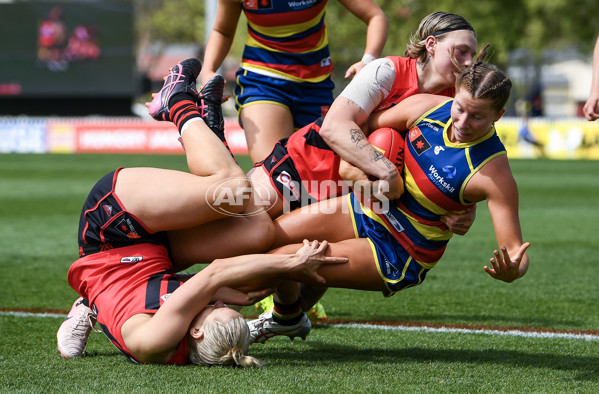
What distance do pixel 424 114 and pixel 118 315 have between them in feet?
6.47

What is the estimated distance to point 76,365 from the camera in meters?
4.62

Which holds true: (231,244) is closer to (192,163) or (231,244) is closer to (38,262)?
(192,163)

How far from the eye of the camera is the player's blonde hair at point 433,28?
15.7ft

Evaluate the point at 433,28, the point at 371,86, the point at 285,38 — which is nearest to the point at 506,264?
the point at 371,86

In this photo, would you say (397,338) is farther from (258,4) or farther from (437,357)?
(258,4)

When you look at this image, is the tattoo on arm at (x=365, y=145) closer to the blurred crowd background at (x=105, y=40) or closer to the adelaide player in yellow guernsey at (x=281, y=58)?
the adelaide player in yellow guernsey at (x=281, y=58)

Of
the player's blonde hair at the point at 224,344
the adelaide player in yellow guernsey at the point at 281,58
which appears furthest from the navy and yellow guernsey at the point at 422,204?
the adelaide player in yellow guernsey at the point at 281,58

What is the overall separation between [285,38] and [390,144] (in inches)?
74.1

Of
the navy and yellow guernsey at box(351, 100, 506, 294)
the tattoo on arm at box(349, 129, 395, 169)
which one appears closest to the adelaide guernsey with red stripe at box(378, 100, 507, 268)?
the navy and yellow guernsey at box(351, 100, 506, 294)

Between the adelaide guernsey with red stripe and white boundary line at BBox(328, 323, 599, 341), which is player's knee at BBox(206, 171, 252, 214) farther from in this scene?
white boundary line at BBox(328, 323, 599, 341)

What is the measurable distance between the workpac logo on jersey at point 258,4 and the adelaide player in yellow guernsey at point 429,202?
168cm

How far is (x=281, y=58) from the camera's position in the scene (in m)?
6.23

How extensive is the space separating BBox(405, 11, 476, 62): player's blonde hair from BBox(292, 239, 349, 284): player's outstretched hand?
125 centimetres

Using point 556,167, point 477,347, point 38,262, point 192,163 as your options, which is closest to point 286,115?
point 192,163
